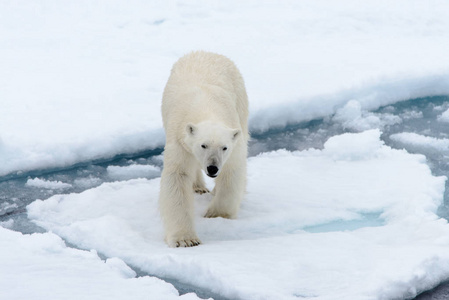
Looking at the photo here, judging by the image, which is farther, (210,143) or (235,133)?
(235,133)

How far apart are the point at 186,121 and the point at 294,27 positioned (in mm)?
5111

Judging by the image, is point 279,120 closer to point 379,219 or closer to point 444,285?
point 379,219

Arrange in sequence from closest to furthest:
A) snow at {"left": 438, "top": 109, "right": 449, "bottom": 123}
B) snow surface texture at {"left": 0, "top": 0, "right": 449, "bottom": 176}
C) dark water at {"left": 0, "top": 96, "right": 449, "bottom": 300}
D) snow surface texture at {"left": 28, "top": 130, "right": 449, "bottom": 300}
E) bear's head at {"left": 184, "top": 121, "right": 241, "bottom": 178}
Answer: snow surface texture at {"left": 28, "top": 130, "right": 449, "bottom": 300} → bear's head at {"left": 184, "top": 121, "right": 241, "bottom": 178} → dark water at {"left": 0, "top": 96, "right": 449, "bottom": 300} → snow surface texture at {"left": 0, "top": 0, "right": 449, "bottom": 176} → snow at {"left": 438, "top": 109, "right": 449, "bottom": 123}

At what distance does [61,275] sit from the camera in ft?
9.41

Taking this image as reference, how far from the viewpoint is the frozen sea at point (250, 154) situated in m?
3.06

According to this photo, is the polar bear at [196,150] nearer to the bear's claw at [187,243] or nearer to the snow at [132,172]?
the bear's claw at [187,243]

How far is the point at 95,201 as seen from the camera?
14.2ft

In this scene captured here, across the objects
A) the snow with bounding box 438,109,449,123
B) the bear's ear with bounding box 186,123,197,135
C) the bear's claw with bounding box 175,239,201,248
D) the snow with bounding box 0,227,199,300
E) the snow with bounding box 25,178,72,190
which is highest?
the bear's ear with bounding box 186,123,197,135

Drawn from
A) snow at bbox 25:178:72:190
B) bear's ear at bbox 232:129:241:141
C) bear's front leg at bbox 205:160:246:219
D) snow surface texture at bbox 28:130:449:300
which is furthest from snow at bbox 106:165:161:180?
bear's ear at bbox 232:129:241:141

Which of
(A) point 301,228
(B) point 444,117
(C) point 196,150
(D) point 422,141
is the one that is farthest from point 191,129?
(B) point 444,117

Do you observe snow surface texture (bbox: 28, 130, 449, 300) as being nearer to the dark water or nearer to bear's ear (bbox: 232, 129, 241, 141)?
the dark water

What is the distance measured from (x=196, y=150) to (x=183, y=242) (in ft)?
1.80

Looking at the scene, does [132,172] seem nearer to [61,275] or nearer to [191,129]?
[191,129]

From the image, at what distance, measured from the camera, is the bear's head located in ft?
11.2
